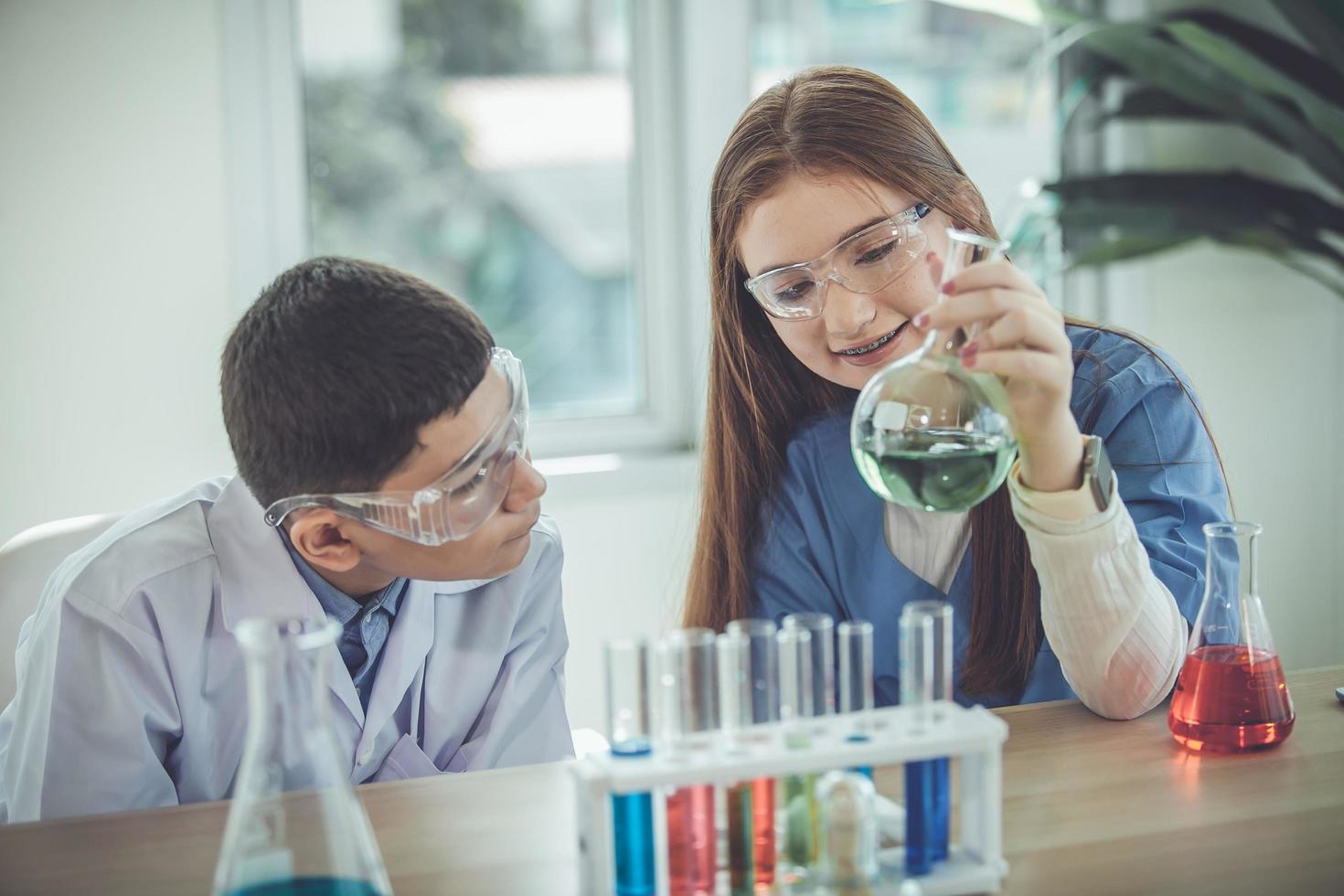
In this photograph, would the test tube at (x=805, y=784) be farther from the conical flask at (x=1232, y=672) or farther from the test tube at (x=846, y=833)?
the conical flask at (x=1232, y=672)

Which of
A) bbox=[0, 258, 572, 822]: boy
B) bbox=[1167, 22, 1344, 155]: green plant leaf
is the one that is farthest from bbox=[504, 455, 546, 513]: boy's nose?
bbox=[1167, 22, 1344, 155]: green plant leaf

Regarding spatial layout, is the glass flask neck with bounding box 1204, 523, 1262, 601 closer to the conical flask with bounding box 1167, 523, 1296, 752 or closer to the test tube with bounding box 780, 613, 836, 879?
the conical flask with bounding box 1167, 523, 1296, 752

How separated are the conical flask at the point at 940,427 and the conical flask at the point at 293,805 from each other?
0.49 metres

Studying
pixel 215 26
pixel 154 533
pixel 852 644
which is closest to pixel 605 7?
pixel 215 26

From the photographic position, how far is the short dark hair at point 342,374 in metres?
1.30

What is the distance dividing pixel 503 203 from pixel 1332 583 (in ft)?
7.57

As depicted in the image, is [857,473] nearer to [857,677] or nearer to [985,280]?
[985,280]

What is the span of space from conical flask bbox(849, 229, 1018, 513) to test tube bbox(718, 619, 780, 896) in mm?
229

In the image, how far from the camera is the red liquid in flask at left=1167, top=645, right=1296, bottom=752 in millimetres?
1119

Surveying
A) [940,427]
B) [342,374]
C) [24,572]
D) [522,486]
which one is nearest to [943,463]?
[940,427]

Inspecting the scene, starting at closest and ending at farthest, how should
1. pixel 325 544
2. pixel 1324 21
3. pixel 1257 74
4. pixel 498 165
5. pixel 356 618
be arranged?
1. pixel 325 544
2. pixel 356 618
3. pixel 1257 74
4. pixel 1324 21
5. pixel 498 165

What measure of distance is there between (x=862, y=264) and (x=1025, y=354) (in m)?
0.45

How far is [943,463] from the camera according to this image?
1.01 metres

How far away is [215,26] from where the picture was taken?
2623mm
